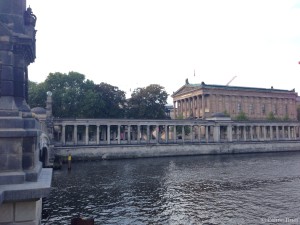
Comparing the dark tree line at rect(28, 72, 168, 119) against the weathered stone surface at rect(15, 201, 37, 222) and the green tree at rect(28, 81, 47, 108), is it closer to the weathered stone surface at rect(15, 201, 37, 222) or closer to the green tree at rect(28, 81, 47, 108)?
the green tree at rect(28, 81, 47, 108)

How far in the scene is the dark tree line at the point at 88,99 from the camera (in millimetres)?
68938

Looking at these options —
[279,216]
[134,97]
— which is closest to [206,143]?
[134,97]

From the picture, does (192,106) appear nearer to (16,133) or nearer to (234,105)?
(234,105)

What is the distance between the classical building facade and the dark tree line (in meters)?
26.8

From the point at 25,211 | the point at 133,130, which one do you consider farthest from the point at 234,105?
the point at 25,211

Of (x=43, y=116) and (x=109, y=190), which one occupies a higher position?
(x=43, y=116)

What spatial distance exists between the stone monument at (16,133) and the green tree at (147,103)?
6661 cm

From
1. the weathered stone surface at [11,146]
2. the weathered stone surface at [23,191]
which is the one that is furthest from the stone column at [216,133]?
the weathered stone surface at [23,191]

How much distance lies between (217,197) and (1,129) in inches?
743

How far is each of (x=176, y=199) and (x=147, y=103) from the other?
56.6m

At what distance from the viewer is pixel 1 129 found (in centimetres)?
1048

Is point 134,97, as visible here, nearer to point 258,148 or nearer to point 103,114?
point 103,114

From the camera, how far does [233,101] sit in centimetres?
10669

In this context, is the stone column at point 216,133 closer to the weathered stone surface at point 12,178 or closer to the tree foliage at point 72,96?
the tree foliage at point 72,96
